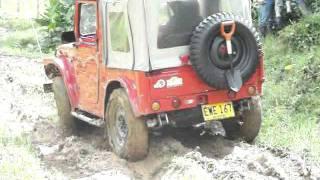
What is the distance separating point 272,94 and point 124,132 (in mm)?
3106

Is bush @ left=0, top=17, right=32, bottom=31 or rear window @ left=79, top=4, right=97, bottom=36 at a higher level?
rear window @ left=79, top=4, right=97, bottom=36

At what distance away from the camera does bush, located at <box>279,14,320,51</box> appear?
1036 cm

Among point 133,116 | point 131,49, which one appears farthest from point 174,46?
point 133,116

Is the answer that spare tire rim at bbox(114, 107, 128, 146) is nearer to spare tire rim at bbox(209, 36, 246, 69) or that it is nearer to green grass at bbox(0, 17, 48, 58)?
spare tire rim at bbox(209, 36, 246, 69)

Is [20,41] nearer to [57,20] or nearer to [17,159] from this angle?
[57,20]

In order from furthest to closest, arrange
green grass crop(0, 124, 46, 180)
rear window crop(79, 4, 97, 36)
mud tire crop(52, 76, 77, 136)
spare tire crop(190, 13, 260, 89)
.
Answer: mud tire crop(52, 76, 77, 136), rear window crop(79, 4, 97, 36), spare tire crop(190, 13, 260, 89), green grass crop(0, 124, 46, 180)

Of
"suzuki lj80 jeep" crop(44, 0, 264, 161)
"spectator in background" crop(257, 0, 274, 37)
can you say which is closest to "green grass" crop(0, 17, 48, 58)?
"spectator in background" crop(257, 0, 274, 37)

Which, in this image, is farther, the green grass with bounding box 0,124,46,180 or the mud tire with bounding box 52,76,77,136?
the mud tire with bounding box 52,76,77,136

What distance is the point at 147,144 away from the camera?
675 centimetres

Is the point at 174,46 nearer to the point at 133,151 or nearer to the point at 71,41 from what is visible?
the point at 133,151

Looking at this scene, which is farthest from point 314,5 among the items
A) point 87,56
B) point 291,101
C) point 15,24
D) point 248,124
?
point 15,24

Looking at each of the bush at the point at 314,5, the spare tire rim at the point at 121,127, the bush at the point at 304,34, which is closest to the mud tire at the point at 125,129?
the spare tire rim at the point at 121,127

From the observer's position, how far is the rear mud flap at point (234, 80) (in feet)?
21.4

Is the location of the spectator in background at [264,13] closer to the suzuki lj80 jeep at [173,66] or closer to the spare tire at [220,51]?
the suzuki lj80 jeep at [173,66]
